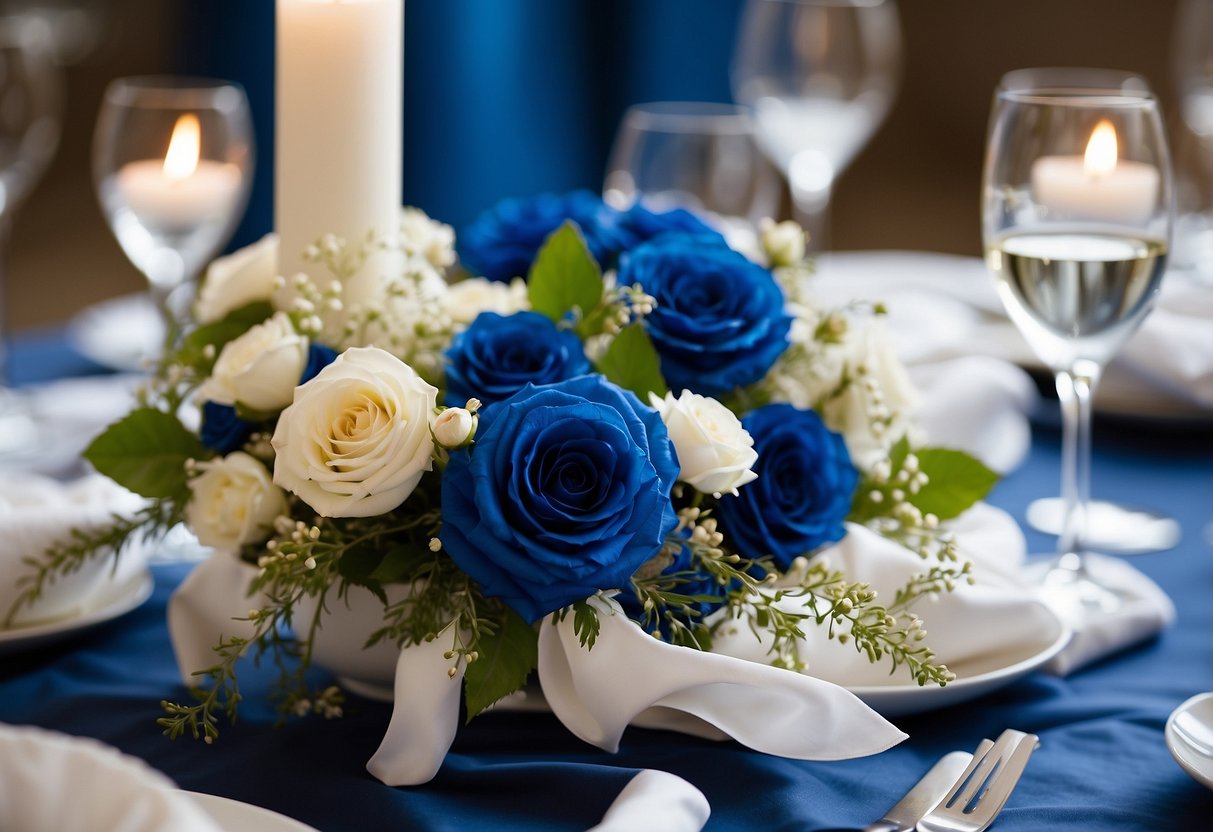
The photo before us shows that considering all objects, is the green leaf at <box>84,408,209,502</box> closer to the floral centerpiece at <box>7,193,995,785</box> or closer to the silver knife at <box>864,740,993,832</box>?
the floral centerpiece at <box>7,193,995,785</box>

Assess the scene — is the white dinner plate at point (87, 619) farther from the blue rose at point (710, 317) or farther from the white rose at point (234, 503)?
the blue rose at point (710, 317)

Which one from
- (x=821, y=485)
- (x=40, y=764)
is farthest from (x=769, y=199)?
(x=40, y=764)

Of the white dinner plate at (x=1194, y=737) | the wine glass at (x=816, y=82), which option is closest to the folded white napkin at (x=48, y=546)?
the white dinner plate at (x=1194, y=737)

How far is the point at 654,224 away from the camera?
886mm

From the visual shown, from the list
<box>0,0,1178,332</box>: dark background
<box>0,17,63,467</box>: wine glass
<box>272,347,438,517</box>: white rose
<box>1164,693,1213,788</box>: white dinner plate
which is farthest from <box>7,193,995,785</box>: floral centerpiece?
<box>0,0,1178,332</box>: dark background

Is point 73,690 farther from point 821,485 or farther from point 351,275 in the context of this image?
point 821,485

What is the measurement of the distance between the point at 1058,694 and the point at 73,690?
1.77 feet

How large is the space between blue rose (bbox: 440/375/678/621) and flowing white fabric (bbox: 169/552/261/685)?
19cm

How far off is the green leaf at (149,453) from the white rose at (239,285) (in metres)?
0.08

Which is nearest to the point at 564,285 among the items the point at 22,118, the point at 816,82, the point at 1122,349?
the point at 1122,349

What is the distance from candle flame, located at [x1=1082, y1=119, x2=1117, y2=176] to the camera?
819 millimetres

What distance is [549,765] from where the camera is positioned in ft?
2.15

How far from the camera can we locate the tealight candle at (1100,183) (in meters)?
0.82

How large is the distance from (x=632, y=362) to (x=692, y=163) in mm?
439
